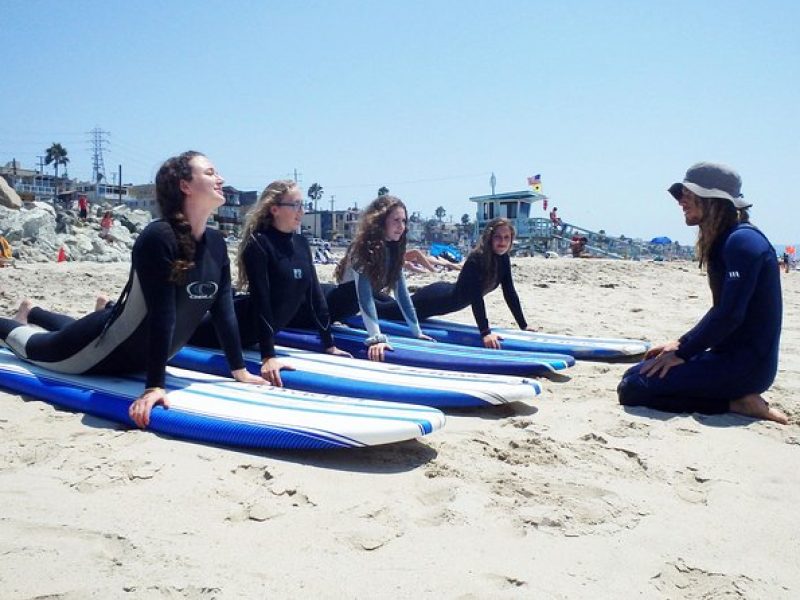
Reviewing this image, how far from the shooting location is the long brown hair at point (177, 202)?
10.8ft

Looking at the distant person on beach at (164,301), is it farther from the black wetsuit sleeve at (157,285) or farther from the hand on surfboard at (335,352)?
the hand on surfboard at (335,352)

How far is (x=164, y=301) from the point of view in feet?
10.7

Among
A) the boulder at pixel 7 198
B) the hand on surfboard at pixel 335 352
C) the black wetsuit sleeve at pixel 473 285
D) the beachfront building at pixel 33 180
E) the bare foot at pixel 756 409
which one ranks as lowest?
the bare foot at pixel 756 409

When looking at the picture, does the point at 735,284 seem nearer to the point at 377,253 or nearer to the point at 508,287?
the point at 377,253

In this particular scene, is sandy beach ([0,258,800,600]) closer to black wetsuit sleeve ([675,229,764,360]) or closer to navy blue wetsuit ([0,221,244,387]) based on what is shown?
navy blue wetsuit ([0,221,244,387])

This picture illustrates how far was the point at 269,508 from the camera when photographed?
2287 mm

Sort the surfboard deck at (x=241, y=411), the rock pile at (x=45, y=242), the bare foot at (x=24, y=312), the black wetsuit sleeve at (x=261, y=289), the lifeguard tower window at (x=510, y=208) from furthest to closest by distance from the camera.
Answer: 1. the lifeguard tower window at (x=510, y=208)
2. the rock pile at (x=45, y=242)
3. the bare foot at (x=24, y=312)
4. the black wetsuit sleeve at (x=261, y=289)
5. the surfboard deck at (x=241, y=411)

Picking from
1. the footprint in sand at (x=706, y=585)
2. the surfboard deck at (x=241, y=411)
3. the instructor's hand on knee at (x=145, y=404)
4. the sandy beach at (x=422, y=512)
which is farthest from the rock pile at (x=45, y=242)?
the footprint in sand at (x=706, y=585)

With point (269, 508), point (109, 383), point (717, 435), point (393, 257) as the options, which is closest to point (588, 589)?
point (269, 508)

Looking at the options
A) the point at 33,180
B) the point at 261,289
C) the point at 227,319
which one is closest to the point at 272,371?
the point at 227,319

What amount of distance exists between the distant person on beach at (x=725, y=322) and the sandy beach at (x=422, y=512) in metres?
0.16

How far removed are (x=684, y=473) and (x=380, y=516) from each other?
1384mm

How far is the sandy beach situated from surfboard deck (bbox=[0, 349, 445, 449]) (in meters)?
0.08

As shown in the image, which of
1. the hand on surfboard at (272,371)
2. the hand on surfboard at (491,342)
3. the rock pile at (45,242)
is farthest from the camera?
the rock pile at (45,242)
